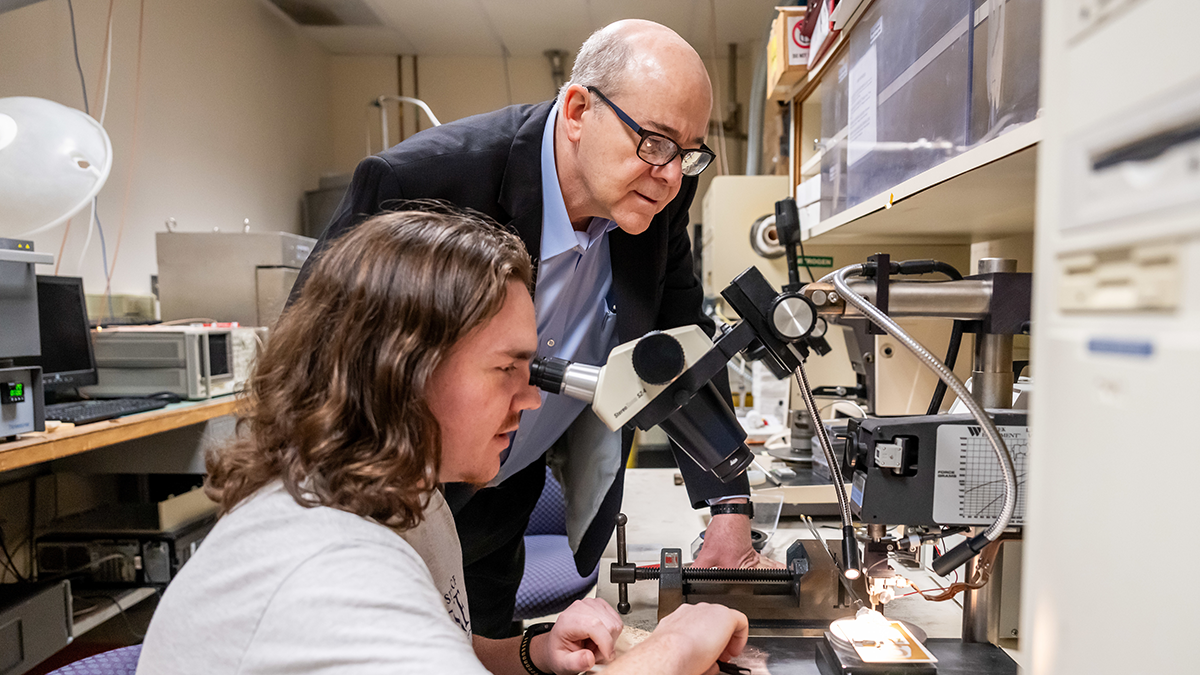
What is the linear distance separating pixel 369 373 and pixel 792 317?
430mm

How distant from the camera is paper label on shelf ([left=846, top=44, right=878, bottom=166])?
1.42 m

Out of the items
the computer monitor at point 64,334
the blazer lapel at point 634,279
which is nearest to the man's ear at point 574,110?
the blazer lapel at point 634,279

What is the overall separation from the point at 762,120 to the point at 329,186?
284 cm

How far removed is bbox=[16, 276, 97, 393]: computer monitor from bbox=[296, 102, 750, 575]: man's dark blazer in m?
1.72

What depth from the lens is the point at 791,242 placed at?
217cm

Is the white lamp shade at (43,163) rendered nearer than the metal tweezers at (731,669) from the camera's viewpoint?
No

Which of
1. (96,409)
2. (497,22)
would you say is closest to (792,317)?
(96,409)

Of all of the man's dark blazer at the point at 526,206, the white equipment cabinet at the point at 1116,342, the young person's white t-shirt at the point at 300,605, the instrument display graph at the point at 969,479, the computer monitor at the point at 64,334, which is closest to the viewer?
the white equipment cabinet at the point at 1116,342

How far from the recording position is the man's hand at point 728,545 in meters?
1.05

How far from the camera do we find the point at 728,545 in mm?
1074

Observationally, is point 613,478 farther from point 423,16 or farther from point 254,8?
point 254,8

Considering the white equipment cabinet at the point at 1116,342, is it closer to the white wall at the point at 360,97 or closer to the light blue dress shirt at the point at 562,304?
the light blue dress shirt at the point at 562,304

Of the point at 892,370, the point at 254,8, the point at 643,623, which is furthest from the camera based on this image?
the point at 254,8

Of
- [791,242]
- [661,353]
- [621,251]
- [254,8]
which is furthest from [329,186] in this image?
[661,353]
